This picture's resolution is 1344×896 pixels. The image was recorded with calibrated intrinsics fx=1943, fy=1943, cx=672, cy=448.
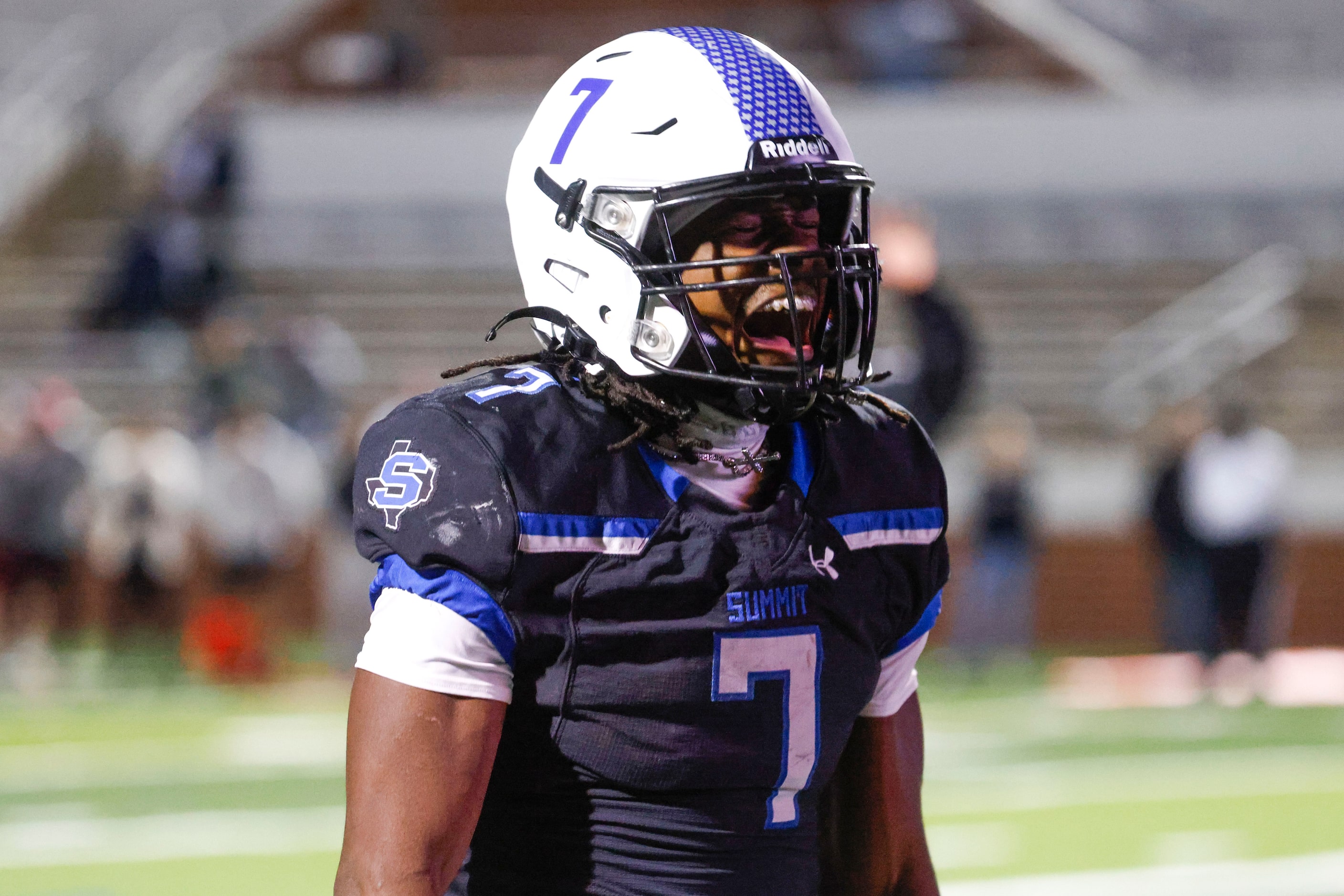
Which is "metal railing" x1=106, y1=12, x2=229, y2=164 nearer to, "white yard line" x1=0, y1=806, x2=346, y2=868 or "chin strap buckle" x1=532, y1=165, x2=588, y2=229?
"white yard line" x1=0, y1=806, x2=346, y2=868

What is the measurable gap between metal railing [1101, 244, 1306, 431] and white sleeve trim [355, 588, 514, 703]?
1377cm

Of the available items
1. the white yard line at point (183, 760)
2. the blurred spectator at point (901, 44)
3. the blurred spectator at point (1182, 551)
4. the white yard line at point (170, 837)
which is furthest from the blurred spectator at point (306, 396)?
the blurred spectator at point (901, 44)

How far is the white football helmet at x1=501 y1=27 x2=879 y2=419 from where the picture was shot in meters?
1.86

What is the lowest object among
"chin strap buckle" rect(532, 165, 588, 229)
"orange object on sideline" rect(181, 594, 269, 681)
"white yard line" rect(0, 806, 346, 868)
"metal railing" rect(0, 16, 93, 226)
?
"orange object on sideline" rect(181, 594, 269, 681)

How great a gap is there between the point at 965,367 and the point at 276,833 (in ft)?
9.40

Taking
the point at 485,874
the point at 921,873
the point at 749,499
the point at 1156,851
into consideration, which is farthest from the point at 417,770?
the point at 1156,851

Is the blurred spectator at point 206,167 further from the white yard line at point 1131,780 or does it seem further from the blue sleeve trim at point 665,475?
the blue sleeve trim at point 665,475

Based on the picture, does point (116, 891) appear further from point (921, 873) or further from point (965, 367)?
point (921, 873)

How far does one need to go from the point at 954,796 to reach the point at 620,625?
5.76 meters

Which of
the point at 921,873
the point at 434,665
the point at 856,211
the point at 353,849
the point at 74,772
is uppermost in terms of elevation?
A: the point at 856,211

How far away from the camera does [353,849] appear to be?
170cm

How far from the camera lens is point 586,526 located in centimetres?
177

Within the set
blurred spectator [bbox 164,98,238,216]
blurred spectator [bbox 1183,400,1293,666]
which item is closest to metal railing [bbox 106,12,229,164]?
blurred spectator [bbox 164,98,238,216]

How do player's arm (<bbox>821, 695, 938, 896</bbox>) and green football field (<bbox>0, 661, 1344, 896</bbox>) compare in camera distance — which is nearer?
player's arm (<bbox>821, 695, 938, 896</bbox>)
